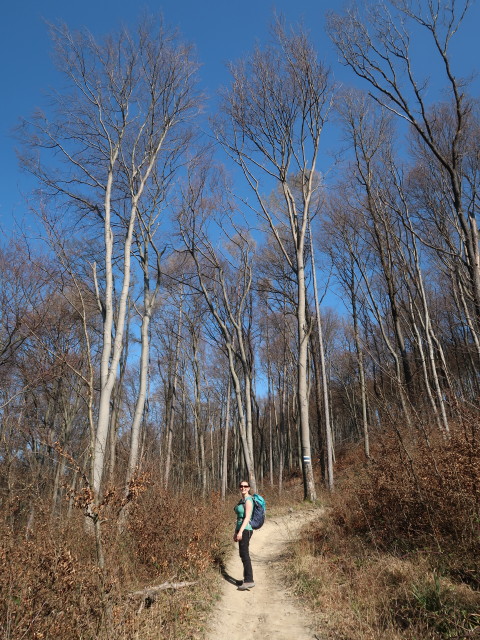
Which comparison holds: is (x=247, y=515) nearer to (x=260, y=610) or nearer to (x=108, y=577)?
(x=260, y=610)

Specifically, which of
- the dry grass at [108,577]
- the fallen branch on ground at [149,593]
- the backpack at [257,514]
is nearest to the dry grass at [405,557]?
the backpack at [257,514]

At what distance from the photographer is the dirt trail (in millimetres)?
4016

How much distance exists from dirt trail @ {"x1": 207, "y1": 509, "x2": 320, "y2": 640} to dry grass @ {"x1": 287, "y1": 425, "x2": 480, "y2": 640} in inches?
9.3

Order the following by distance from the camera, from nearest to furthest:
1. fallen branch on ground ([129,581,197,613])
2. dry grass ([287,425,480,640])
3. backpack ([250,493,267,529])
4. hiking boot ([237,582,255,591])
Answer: dry grass ([287,425,480,640]) → fallen branch on ground ([129,581,197,613]) → hiking boot ([237,582,255,591]) → backpack ([250,493,267,529])

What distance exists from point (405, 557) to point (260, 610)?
1959mm

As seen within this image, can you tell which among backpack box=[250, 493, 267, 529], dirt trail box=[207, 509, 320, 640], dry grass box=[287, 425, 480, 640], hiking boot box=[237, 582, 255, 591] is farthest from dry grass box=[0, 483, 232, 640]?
dry grass box=[287, 425, 480, 640]

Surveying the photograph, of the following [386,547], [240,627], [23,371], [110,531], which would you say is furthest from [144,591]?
[23,371]

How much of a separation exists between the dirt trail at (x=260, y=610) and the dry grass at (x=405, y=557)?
0.24m

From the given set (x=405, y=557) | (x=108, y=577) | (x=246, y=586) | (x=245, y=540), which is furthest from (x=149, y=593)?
(x=405, y=557)

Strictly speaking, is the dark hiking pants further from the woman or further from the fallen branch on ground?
the fallen branch on ground

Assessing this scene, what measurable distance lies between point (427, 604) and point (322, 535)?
3549mm

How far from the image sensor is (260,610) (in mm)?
4703

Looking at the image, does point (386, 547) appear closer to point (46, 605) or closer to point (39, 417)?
point (46, 605)

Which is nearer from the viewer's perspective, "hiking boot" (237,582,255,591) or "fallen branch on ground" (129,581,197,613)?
"fallen branch on ground" (129,581,197,613)
